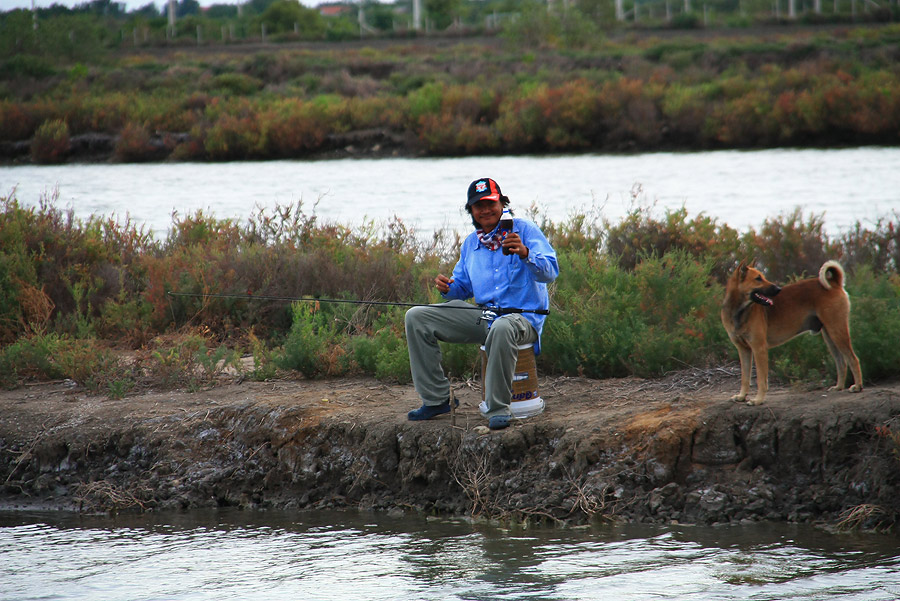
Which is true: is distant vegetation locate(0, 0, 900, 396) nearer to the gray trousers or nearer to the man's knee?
the gray trousers

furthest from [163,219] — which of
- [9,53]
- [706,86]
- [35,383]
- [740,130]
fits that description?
[9,53]

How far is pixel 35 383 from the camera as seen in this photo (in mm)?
9430

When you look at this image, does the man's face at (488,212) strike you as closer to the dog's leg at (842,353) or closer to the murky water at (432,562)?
the murky water at (432,562)

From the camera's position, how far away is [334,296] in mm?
11141

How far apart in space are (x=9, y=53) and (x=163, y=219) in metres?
40.2

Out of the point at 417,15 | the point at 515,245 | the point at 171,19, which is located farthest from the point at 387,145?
the point at 171,19

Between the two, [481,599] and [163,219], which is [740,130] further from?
[481,599]

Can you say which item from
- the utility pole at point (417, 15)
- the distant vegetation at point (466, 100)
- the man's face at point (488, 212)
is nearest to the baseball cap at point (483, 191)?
the man's face at point (488, 212)

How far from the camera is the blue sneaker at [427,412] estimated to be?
24.5ft

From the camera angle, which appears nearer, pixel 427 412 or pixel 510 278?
pixel 510 278

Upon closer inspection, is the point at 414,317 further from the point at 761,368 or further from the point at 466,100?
the point at 466,100

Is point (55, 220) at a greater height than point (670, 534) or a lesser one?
greater

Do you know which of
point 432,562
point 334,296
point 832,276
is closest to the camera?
point 432,562

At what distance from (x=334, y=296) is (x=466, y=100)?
80.3ft
